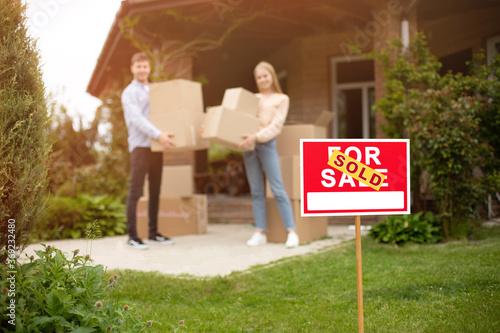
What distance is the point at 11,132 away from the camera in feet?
6.55

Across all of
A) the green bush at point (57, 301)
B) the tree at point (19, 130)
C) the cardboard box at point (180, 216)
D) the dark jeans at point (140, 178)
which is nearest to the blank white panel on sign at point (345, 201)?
the green bush at point (57, 301)

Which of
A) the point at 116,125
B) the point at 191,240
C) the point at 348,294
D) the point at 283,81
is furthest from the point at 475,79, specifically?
the point at 116,125

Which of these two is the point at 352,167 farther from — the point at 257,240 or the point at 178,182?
the point at 178,182

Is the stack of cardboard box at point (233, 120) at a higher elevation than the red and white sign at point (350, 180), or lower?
higher

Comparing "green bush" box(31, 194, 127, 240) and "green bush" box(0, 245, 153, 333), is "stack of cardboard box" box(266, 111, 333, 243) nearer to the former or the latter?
"green bush" box(31, 194, 127, 240)

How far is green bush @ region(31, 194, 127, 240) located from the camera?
6324mm

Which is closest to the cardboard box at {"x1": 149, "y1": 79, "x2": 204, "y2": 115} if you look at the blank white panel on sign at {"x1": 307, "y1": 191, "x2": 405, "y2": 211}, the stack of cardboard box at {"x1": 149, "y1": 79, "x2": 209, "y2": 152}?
the stack of cardboard box at {"x1": 149, "y1": 79, "x2": 209, "y2": 152}

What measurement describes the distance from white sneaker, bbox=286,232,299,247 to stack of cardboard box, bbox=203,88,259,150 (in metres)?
1.02

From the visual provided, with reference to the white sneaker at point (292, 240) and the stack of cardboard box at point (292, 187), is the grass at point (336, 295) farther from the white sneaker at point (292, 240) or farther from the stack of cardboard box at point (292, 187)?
the stack of cardboard box at point (292, 187)

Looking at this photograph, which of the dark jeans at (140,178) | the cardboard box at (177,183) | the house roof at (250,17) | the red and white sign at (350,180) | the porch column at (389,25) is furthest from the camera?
the house roof at (250,17)

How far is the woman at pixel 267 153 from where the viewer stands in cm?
492

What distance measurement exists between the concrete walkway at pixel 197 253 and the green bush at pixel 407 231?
564mm

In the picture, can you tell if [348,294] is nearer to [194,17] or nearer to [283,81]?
[194,17]

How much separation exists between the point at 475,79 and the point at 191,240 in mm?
3742
